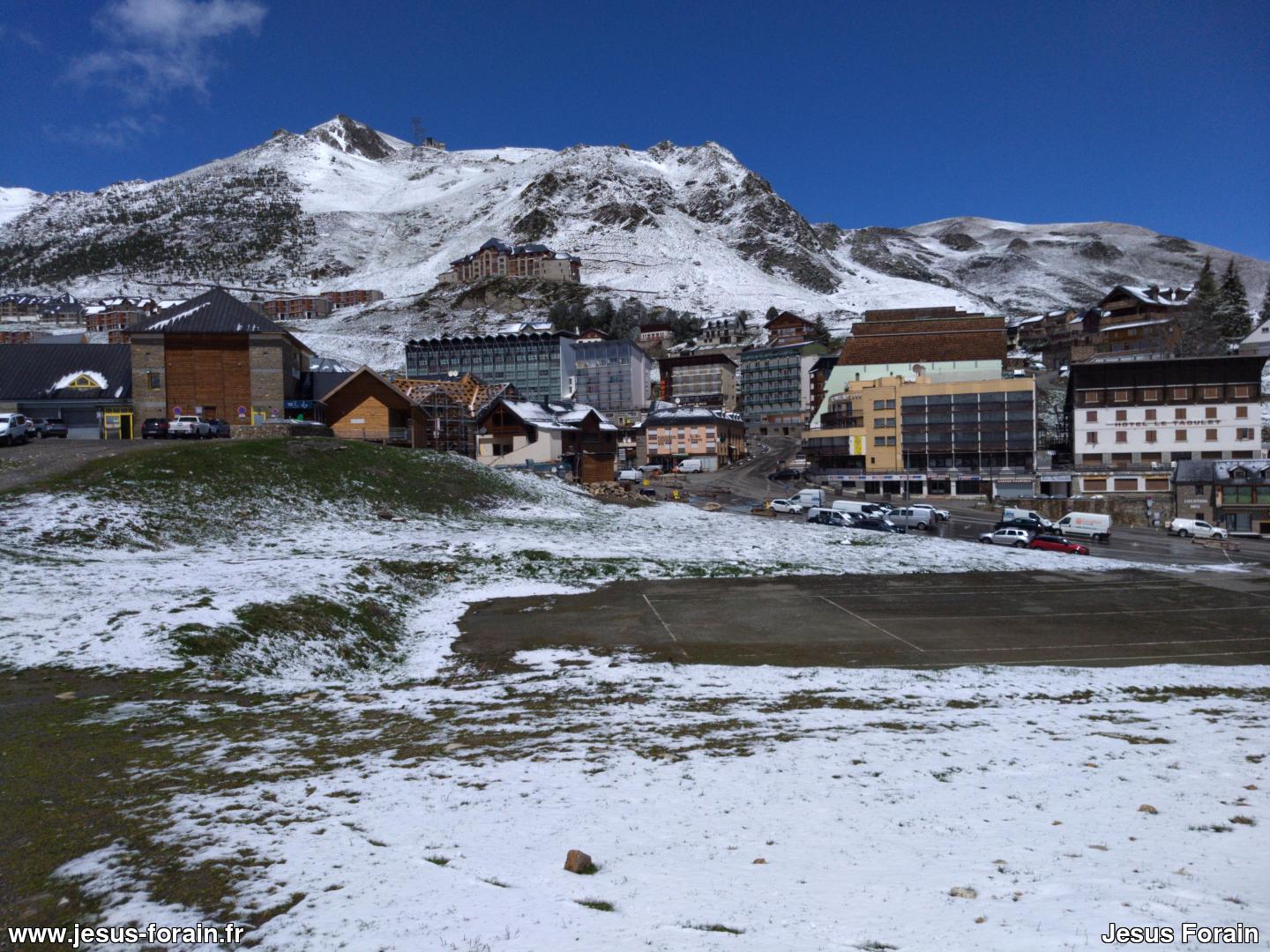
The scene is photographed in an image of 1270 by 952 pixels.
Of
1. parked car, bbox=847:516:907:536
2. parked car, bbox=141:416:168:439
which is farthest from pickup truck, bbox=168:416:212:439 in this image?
parked car, bbox=847:516:907:536

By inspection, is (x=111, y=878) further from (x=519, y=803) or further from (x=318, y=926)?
(x=519, y=803)

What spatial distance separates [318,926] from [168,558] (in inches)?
848

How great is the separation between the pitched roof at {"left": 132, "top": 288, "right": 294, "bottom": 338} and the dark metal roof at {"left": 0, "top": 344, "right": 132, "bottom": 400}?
5723 mm

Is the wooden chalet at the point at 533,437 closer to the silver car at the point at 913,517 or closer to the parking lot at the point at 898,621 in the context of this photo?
the silver car at the point at 913,517

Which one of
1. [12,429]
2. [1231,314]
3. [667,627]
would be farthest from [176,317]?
[1231,314]

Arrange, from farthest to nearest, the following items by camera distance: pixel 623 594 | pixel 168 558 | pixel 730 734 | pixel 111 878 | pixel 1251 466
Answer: pixel 1251 466 < pixel 623 594 < pixel 168 558 < pixel 730 734 < pixel 111 878

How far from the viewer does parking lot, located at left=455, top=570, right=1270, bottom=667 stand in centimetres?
1823

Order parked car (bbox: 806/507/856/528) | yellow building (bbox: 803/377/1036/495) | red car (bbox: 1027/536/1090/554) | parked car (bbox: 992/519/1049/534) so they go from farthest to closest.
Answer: yellow building (bbox: 803/377/1036/495) < parked car (bbox: 992/519/1049/534) < parked car (bbox: 806/507/856/528) < red car (bbox: 1027/536/1090/554)

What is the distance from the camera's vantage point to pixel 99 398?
205 feet

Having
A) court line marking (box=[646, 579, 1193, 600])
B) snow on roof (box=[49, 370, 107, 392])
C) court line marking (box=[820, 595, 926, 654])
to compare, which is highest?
snow on roof (box=[49, 370, 107, 392])

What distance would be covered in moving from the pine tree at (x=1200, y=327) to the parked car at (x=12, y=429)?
150838mm

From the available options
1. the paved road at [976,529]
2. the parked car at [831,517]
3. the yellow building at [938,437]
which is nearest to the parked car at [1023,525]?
the paved road at [976,529]

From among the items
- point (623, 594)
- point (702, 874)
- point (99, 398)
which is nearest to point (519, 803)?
point (702, 874)

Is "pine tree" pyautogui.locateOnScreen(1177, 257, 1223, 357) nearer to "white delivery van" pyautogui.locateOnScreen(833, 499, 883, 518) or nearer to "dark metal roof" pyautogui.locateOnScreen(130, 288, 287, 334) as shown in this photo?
"white delivery van" pyautogui.locateOnScreen(833, 499, 883, 518)
